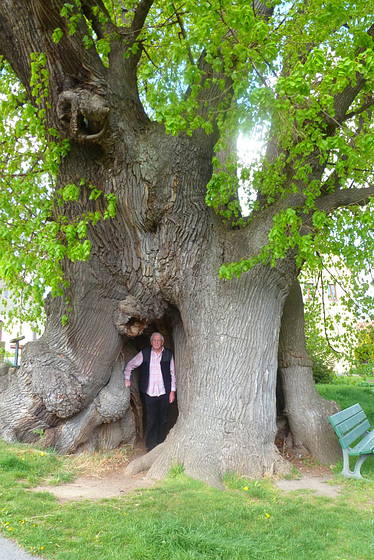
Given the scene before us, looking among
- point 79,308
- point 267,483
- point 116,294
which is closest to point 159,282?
point 116,294

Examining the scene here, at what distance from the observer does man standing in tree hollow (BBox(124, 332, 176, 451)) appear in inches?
294

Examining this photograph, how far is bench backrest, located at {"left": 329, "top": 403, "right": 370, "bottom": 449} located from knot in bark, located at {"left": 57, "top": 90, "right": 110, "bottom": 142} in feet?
16.4

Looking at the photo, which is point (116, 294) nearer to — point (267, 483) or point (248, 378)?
point (248, 378)

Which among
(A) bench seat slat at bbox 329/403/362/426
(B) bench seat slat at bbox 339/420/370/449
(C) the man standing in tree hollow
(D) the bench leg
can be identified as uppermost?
(C) the man standing in tree hollow

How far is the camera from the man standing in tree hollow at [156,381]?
7473mm

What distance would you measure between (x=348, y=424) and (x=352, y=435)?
16 centimetres

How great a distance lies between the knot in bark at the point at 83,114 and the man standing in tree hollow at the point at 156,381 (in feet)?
11.0

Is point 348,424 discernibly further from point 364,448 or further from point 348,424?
point 364,448

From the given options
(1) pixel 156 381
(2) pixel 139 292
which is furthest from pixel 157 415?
(2) pixel 139 292

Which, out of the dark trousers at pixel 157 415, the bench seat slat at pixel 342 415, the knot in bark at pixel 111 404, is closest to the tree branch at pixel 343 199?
the bench seat slat at pixel 342 415

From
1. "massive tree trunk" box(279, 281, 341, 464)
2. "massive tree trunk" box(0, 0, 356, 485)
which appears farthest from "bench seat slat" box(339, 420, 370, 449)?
"massive tree trunk" box(0, 0, 356, 485)

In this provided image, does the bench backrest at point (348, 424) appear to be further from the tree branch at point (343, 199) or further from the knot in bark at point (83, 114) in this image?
the knot in bark at point (83, 114)

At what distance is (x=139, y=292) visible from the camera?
7242mm

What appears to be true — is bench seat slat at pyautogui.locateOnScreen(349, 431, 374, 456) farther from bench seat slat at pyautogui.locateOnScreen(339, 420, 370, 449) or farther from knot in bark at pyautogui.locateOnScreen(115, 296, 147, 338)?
knot in bark at pyautogui.locateOnScreen(115, 296, 147, 338)
